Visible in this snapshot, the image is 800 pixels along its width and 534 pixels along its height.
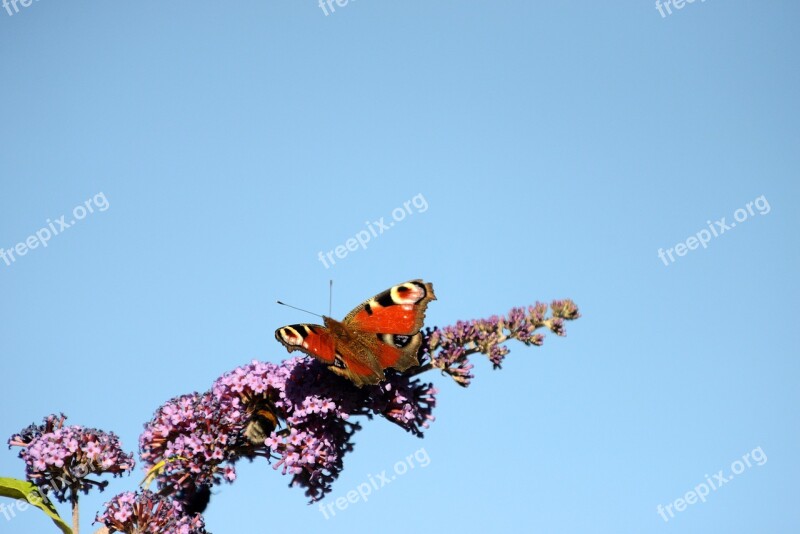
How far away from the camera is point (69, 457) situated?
4711mm

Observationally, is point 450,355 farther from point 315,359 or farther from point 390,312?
point 315,359

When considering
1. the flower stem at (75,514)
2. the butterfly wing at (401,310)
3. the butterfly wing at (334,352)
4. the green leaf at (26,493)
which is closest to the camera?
the flower stem at (75,514)

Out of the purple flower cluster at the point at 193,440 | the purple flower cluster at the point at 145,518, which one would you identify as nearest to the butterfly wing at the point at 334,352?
the purple flower cluster at the point at 193,440

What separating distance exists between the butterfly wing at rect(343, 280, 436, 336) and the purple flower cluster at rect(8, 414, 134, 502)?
5.17ft

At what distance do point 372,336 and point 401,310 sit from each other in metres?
0.26

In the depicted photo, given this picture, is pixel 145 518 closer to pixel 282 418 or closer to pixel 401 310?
pixel 282 418

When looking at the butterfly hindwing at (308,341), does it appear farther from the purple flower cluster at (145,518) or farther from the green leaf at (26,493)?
the green leaf at (26,493)

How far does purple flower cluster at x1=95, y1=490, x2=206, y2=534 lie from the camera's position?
14.6 feet

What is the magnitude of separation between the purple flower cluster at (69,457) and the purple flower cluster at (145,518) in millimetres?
311

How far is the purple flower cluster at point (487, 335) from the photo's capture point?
A: 5.18 m

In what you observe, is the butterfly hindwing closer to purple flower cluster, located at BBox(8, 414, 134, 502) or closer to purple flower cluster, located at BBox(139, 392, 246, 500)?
purple flower cluster, located at BBox(139, 392, 246, 500)

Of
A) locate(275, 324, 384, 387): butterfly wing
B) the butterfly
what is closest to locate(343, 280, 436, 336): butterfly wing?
the butterfly

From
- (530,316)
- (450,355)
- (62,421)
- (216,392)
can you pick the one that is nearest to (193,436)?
(216,392)

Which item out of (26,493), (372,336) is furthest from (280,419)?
(26,493)
